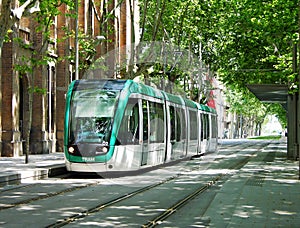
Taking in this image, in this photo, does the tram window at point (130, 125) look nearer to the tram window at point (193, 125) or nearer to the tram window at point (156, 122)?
the tram window at point (156, 122)

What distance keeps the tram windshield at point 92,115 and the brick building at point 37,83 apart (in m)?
5.06

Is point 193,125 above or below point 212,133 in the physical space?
above

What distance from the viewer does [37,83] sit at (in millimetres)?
36094

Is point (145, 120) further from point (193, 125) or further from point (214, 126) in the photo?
point (214, 126)

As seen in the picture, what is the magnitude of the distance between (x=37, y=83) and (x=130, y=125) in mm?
16890

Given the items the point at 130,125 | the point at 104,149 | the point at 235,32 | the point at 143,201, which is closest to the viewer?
the point at 143,201

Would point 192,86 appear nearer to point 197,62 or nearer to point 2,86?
point 197,62

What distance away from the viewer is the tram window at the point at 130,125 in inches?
784

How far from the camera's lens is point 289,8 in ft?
85.8

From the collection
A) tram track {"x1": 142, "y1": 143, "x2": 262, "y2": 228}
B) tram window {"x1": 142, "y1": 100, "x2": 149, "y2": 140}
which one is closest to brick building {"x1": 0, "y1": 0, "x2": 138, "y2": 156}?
tram window {"x1": 142, "y1": 100, "x2": 149, "y2": 140}

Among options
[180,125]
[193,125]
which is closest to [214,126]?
[193,125]

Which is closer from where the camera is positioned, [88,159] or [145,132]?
[88,159]

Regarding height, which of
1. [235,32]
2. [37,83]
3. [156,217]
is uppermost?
[235,32]

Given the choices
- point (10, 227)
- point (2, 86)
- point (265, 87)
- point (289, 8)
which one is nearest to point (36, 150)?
point (2, 86)
